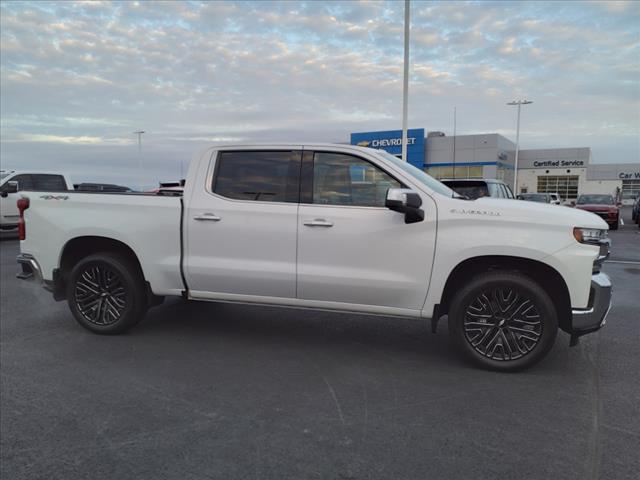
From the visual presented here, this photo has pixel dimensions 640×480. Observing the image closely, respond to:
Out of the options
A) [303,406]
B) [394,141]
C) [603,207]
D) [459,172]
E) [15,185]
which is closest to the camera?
[303,406]

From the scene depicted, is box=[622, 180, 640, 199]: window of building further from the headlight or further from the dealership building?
the headlight

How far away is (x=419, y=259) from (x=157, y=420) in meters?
2.48

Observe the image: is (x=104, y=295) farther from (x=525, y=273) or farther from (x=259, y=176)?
(x=525, y=273)

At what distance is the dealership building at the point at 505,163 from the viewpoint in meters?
49.1

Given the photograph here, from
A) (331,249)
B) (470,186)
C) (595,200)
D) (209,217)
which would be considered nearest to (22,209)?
(209,217)

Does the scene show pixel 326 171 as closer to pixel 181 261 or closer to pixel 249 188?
pixel 249 188

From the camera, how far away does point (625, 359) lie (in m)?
4.71

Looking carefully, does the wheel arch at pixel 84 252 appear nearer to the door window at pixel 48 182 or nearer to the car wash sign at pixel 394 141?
the door window at pixel 48 182

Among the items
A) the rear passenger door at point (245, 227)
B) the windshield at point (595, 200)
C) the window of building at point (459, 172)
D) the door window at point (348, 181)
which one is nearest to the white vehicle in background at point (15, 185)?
the rear passenger door at point (245, 227)

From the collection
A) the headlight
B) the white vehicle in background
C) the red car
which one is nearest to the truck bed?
the headlight

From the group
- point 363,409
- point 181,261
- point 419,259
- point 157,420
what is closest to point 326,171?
point 419,259

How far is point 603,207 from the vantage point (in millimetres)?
21500

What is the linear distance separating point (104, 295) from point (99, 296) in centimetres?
6

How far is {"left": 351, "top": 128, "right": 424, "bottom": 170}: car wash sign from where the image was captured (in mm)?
47812
